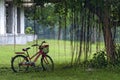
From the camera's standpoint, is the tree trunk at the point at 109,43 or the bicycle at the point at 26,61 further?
the tree trunk at the point at 109,43

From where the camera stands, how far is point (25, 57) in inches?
400

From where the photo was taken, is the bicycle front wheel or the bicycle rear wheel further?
the bicycle front wheel

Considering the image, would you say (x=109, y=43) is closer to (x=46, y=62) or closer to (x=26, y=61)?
(x=46, y=62)

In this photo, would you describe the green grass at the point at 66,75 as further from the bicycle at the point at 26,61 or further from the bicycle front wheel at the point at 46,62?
the bicycle front wheel at the point at 46,62

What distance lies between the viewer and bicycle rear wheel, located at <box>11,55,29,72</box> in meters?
10.1

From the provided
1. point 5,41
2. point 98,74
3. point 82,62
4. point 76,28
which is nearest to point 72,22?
point 76,28

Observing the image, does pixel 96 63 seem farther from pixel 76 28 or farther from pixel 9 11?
pixel 9 11

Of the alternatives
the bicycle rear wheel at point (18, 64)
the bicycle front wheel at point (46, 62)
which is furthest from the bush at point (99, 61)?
the bicycle rear wheel at point (18, 64)

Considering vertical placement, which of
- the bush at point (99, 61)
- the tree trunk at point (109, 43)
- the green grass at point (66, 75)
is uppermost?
the tree trunk at point (109, 43)

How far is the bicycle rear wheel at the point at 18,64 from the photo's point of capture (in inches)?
398

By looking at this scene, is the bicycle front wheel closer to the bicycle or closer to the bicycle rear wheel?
the bicycle

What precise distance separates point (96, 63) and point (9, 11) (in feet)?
49.1

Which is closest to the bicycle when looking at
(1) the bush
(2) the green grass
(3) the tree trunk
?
(2) the green grass

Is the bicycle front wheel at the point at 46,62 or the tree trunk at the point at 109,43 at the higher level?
the tree trunk at the point at 109,43
